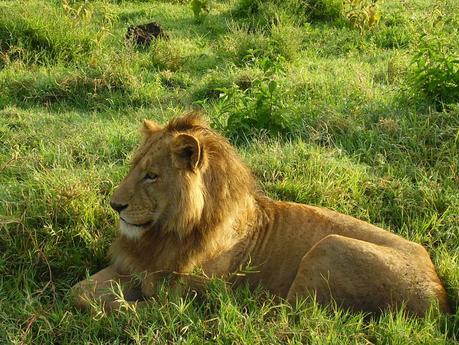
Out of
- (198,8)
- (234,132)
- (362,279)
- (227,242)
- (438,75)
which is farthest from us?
(198,8)

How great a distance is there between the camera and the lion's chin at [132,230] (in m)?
3.37

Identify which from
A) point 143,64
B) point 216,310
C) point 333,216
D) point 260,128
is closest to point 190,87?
point 143,64

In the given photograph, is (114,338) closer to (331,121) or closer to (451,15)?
(331,121)

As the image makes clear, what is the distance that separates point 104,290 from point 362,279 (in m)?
1.35

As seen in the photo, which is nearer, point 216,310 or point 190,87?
point 216,310

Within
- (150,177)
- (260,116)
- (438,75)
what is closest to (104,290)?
(150,177)

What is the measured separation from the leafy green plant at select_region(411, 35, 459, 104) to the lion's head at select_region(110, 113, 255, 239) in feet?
8.93

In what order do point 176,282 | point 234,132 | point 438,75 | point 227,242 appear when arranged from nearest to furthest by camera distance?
point 176,282 → point 227,242 → point 234,132 → point 438,75

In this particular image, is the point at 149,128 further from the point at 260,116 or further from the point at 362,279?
the point at 260,116

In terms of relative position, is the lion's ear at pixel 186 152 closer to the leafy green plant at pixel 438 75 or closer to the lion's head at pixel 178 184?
the lion's head at pixel 178 184

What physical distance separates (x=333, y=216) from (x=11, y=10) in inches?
218

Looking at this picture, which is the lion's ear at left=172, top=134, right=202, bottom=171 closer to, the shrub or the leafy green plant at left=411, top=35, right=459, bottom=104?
the shrub

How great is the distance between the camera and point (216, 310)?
3225 millimetres

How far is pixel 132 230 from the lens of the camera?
11.1ft
